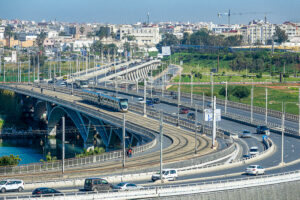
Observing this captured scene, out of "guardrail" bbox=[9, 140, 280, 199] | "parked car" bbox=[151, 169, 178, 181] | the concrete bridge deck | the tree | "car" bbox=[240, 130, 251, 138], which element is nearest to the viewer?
"guardrail" bbox=[9, 140, 280, 199]

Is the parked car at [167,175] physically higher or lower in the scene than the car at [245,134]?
higher

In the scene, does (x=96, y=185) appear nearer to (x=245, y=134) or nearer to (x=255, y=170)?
(x=255, y=170)

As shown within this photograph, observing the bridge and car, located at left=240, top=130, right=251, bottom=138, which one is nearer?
the bridge

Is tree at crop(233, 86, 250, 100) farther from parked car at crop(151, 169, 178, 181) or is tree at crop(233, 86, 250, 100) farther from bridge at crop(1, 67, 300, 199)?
parked car at crop(151, 169, 178, 181)

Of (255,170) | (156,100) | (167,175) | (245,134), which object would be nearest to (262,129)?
(245,134)

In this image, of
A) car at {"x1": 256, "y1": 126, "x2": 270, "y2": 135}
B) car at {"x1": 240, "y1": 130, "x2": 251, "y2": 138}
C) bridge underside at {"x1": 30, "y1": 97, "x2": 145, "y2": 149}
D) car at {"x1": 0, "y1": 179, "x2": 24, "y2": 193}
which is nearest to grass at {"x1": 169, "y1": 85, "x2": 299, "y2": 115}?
bridge underside at {"x1": 30, "y1": 97, "x2": 145, "y2": 149}

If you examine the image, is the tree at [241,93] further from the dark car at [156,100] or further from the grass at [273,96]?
the dark car at [156,100]

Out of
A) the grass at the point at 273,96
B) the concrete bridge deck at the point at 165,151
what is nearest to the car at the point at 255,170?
the concrete bridge deck at the point at 165,151

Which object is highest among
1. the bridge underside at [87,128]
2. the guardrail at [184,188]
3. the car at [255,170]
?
the guardrail at [184,188]

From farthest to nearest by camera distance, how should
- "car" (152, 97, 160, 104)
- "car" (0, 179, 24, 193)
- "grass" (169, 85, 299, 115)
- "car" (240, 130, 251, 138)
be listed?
"grass" (169, 85, 299, 115) < "car" (152, 97, 160, 104) < "car" (240, 130, 251, 138) < "car" (0, 179, 24, 193)
